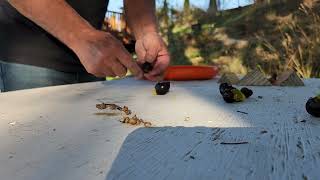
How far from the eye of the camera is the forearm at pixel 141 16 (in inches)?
51.8

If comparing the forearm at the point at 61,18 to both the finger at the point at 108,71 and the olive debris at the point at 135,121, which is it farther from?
the olive debris at the point at 135,121

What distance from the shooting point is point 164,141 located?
0.54 meters

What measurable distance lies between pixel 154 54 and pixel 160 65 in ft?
0.12

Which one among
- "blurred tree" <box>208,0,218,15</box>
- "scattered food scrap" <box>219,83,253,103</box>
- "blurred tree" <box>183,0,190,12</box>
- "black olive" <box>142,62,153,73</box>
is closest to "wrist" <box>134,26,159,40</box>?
"black olive" <box>142,62,153,73</box>

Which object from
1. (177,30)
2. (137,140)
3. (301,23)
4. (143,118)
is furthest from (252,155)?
(177,30)

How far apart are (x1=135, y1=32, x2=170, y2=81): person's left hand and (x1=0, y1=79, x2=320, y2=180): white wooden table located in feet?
1.03

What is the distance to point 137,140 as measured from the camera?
1.80ft

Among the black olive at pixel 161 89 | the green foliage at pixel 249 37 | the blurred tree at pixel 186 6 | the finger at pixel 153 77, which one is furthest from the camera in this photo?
the blurred tree at pixel 186 6

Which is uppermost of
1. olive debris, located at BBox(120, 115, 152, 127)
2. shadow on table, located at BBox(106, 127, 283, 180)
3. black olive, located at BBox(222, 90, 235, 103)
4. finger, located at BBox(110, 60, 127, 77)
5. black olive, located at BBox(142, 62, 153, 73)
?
black olive, located at BBox(142, 62, 153, 73)

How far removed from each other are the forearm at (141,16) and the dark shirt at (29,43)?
13 cm

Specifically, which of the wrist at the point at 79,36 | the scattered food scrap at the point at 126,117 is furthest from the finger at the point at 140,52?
the scattered food scrap at the point at 126,117

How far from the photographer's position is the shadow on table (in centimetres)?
42

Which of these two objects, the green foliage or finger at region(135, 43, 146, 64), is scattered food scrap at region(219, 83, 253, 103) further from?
the green foliage

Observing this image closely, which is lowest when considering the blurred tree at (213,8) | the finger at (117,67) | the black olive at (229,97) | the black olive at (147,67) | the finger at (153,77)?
the black olive at (229,97)
